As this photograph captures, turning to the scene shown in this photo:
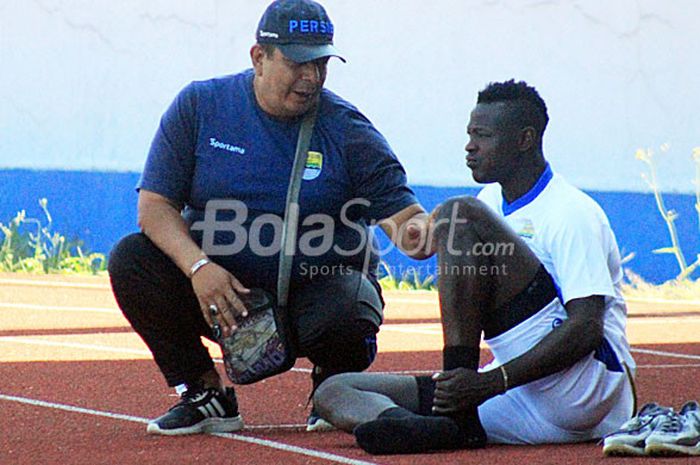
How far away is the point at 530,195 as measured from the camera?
5.05 metres

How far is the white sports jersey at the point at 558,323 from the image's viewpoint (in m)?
4.81

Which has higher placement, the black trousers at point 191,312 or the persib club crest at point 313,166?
the persib club crest at point 313,166

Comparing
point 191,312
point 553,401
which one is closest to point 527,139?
point 553,401

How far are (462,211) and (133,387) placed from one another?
2544 millimetres

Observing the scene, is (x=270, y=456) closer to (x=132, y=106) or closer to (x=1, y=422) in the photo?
(x=1, y=422)

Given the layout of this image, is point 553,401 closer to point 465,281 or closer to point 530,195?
point 465,281

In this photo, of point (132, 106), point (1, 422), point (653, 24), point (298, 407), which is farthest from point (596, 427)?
point (132, 106)

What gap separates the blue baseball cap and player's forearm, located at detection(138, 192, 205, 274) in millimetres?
671

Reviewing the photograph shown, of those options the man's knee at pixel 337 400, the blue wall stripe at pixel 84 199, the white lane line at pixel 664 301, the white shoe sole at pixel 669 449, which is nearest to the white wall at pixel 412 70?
the blue wall stripe at pixel 84 199

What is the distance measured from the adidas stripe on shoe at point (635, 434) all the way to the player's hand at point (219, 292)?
4.39ft

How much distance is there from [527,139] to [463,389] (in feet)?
2.82

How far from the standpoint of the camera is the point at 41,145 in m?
16.0

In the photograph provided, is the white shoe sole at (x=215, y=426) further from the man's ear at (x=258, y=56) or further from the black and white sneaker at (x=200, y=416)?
the man's ear at (x=258, y=56)

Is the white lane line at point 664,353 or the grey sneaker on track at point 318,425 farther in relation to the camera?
the white lane line at point 664,353
